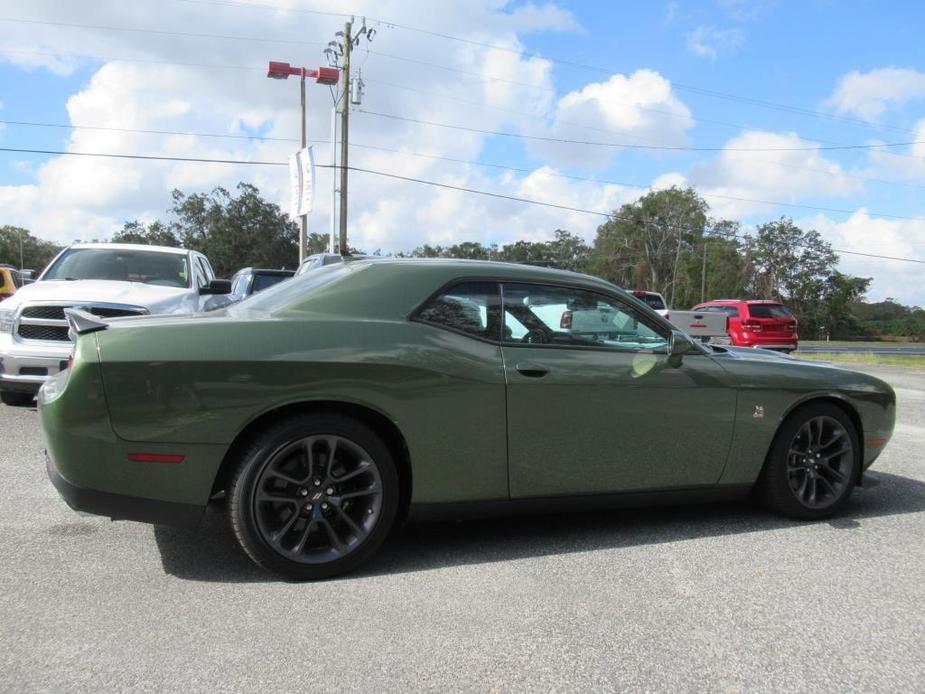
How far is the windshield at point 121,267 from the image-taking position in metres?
8.24

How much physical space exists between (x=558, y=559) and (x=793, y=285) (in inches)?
3449

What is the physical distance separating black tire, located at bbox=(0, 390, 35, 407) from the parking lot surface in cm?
345

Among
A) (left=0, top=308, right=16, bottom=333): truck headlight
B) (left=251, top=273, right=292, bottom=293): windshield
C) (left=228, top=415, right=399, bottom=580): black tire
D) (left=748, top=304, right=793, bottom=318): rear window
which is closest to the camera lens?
(left=228, top=415, right=399, bottom=580): black tire

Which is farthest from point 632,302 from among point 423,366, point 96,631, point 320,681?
point 96,631

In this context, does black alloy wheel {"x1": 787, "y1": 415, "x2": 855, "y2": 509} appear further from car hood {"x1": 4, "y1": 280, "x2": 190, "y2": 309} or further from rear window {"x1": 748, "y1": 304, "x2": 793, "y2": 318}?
rear window {"x1": 748, "y1": 304, "x2": 793, "y2": 318}

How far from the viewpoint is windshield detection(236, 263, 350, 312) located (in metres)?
3.66

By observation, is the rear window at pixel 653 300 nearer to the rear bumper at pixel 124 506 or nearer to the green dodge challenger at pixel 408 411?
the green dodge challenger at pixel 408 411

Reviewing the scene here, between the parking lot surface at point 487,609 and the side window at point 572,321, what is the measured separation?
0.73m

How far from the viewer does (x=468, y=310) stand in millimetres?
3734

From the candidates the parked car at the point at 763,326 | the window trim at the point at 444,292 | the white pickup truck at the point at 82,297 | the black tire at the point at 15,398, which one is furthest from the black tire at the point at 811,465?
the parked car at the point at 763,326

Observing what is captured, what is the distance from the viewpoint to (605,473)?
3857 mm

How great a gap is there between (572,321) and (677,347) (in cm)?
60

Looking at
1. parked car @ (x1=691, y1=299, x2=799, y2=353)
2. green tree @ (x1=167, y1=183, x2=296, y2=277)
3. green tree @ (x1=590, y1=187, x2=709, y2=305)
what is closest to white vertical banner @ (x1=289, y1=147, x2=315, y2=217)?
parked car @ (x1=691, y1=299, x2=799, y2=353)

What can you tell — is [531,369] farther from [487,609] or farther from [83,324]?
[83,324]
